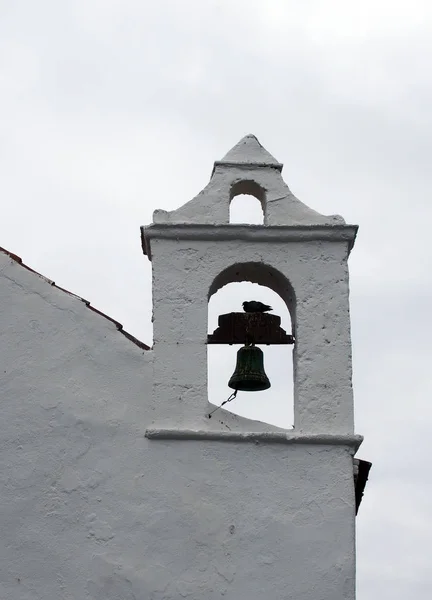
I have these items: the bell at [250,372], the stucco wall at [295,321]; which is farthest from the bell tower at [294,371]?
the bell at [250,372]

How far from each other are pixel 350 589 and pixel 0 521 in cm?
230

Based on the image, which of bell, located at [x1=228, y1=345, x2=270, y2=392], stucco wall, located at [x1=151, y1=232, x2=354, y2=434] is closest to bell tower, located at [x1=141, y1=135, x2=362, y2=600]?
stucco wall, located at [x1=151, y1=232, x2=354, y2=434]

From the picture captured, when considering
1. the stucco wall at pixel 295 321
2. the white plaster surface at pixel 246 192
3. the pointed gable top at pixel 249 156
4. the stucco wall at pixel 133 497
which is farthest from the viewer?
the pointed gable top at pixel 249 156

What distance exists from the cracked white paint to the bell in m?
0.33

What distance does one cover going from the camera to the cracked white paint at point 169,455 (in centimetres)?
771

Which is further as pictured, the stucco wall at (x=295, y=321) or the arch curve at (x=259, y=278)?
the arch curve at (x=259, y=278)

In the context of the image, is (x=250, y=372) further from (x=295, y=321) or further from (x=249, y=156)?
(x=249, y=156)

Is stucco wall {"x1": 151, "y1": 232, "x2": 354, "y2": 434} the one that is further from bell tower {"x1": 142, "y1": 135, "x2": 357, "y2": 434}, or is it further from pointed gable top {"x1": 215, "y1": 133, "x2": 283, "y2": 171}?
pointed gable top {"x1": 215, "y1": 133, "x2": 283, "y2": 171}

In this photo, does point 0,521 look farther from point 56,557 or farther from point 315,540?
point 315,540

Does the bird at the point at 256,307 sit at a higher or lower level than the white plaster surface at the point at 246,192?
lower

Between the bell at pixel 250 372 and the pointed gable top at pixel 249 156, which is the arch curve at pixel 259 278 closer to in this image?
the bell at pixel 250 372

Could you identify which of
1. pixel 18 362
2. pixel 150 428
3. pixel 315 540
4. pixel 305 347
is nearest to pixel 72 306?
pixel 18 362

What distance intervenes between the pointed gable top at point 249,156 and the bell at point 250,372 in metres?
1.39

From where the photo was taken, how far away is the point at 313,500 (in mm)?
7922
